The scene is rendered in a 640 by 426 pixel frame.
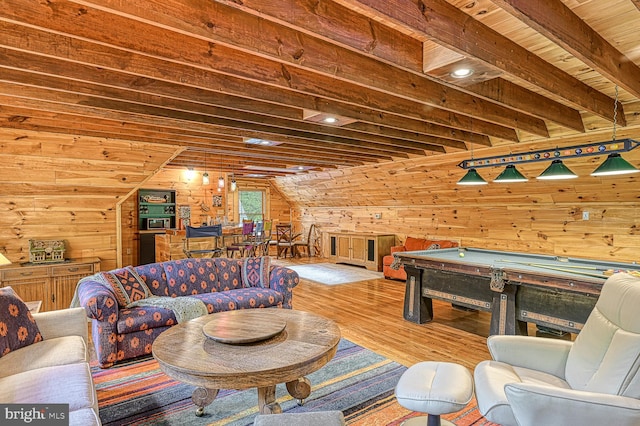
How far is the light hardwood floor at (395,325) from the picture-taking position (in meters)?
3.51

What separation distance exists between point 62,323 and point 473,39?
3424 mm

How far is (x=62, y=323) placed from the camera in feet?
8.90

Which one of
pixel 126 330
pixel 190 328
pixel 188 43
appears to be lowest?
pixel 126 330

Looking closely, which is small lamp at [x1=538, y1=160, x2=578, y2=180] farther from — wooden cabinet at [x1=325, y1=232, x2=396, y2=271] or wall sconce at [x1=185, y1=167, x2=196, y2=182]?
wall sconce at [x1=185, y1=167, x2=196, y2=182]

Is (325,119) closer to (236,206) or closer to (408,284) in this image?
(408,284)

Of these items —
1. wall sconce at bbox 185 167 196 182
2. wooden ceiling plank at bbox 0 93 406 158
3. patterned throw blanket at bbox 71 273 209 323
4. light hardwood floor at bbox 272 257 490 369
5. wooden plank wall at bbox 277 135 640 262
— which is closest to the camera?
wooden ceiling plank at bbox 0 93 406 158

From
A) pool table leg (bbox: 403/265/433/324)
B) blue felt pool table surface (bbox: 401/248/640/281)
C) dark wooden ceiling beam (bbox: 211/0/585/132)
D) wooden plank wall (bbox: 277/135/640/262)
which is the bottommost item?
pool table leg (bbox: 403/265/433/324)

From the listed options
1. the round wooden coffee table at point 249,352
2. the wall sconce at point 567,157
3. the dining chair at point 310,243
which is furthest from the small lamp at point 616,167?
the dining chair at point 310,243

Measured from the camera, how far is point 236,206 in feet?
34.8

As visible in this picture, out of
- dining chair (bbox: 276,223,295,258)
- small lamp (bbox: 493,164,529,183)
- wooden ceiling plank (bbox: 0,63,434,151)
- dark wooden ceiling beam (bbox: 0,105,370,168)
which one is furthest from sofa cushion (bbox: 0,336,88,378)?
dining chair (bbox: 276,223,295,258)

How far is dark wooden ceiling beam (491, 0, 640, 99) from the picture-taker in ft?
5.74

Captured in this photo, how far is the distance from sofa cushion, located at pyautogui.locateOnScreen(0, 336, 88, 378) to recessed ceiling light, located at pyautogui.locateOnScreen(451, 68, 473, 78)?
3.07 meters

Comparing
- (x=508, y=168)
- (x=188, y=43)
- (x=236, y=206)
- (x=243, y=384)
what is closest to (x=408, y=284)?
(x=508, y=168)

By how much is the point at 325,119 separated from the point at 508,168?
2005mm
